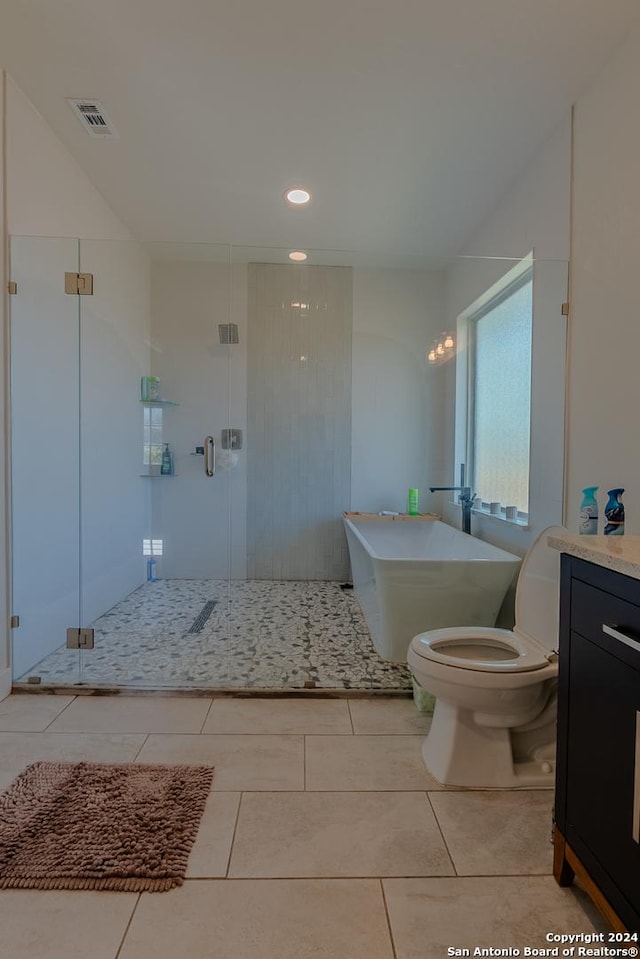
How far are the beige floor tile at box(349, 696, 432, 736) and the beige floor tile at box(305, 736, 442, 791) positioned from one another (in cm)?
5


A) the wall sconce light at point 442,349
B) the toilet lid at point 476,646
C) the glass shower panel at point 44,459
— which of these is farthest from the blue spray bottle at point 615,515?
the glass shower panel at point 44,459

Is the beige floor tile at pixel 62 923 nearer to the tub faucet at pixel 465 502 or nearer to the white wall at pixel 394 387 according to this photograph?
the tub faucet at pixel 465 502

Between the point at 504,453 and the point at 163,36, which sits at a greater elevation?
the point at 163,36

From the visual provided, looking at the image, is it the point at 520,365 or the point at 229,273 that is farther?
the point at 229,273

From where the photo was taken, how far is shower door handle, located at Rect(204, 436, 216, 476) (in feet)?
12.0

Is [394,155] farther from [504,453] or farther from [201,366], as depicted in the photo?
[201,366]

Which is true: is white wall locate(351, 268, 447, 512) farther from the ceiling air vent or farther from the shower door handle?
the ceiling air vent

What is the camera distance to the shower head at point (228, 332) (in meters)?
3.73

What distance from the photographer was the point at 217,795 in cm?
155

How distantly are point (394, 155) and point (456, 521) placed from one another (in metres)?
2.23

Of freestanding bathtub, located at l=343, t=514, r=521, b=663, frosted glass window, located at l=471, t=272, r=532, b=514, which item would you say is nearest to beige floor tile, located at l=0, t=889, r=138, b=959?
freestanding bathtub, located at l=343, t=514, r=521, b=663

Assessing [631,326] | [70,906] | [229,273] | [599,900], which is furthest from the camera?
[229,273]

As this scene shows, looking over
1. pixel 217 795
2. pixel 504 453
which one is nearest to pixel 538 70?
pixel 504 453

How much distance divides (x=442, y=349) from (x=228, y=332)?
167cm
